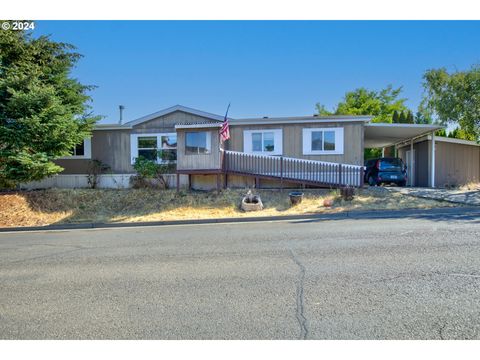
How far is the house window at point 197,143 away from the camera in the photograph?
13.4 m

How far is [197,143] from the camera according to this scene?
13508mm

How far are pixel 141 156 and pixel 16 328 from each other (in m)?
13.0

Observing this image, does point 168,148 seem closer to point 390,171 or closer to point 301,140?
point 301,140

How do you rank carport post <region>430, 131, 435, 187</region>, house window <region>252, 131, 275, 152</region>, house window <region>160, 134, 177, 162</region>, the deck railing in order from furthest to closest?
house window <region>160, 134, 177, 162</region> → house window <region>252, 131, 275, 152</region> → carport post <region>430, 131, 435, 187</region> → the deck railing

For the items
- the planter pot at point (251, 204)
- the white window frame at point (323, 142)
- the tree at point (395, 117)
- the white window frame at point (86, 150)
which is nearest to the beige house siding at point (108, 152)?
the white window frame at point (86, 150)

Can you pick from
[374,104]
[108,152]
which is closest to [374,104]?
[374,104]

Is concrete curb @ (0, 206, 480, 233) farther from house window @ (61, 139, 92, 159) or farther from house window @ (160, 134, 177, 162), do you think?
house window @ (61, 139, 92, 159)

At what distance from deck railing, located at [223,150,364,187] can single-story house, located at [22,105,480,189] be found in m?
0.04

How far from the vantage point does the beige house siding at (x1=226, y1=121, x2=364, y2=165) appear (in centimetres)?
1398

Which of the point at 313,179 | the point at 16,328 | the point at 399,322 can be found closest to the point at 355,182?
the point at 313,179

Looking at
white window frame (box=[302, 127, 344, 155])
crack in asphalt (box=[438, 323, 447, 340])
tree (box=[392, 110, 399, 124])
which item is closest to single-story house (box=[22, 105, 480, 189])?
white window frame (box=[302, 127, 344, 155])

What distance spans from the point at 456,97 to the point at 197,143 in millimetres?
11462

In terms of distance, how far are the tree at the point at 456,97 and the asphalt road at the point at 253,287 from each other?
783 centimetres
